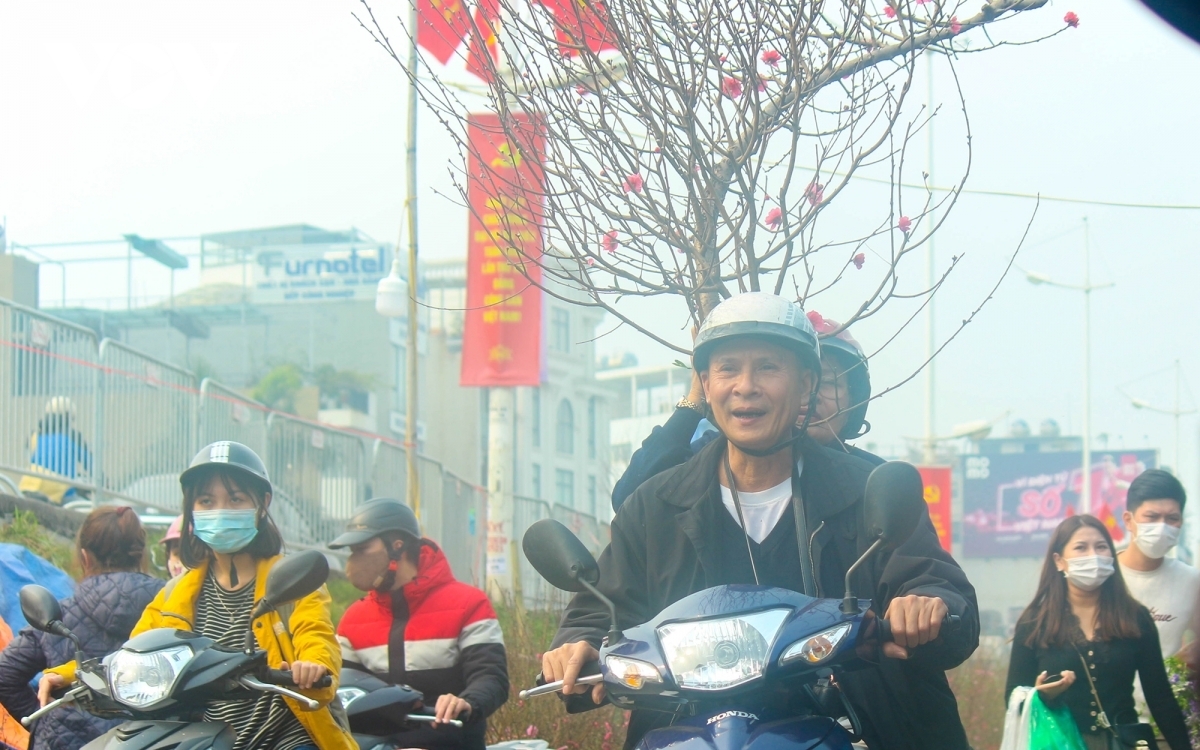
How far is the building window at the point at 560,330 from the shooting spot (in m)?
75.3

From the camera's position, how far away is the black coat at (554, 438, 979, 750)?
3424 millimetres

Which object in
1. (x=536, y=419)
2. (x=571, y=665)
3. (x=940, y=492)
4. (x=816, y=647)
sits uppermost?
(x=816, y=647)

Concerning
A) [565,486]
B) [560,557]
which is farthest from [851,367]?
[565,486]

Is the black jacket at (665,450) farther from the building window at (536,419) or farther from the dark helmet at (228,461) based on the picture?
the building window at (536,419)

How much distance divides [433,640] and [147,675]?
6.45 ft

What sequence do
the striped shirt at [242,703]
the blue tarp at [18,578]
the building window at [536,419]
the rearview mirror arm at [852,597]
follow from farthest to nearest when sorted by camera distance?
the building window at [536,419] < the blue tarp at [18,578] < the striped shirt at [242,703] < the rearview mirror arm at [852,597]

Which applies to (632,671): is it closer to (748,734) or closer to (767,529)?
(748,734)

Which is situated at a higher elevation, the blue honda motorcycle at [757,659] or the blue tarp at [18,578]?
the blue honda motorcycle at [757,659]

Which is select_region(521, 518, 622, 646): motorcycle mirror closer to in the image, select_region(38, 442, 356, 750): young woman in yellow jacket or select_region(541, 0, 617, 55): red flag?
select_region(38, 442, 356, 750): young woman in yellow jacket

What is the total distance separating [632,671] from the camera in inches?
118

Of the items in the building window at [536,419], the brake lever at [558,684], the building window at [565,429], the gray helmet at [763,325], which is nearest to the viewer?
the brake lever at [558,684]

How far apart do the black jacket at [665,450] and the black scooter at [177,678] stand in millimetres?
1183

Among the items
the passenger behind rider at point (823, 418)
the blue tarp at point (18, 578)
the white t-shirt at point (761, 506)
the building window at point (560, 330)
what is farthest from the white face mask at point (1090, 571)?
the building window at point (560, 330)

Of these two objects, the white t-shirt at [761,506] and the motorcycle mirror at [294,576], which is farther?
the motorcycle mirror at [294,576]
